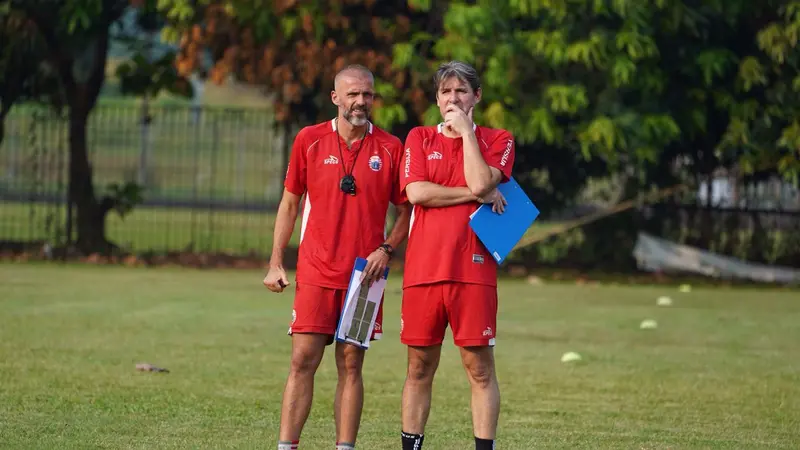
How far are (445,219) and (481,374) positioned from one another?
30.0 inches

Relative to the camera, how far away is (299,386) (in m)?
7.38

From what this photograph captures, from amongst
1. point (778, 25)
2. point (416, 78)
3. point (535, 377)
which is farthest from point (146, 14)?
point (535, 377)

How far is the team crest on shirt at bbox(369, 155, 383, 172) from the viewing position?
741 centimetres

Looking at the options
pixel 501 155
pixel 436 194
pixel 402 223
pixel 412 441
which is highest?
pixel 501 155

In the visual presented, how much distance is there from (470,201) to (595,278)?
15.1 metres

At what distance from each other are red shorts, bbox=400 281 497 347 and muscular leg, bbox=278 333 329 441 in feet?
Result: 1.60

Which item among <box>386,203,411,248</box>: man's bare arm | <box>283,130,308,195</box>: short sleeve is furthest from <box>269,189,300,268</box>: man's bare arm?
<box>386,203,411,248</box>: man's bare arm

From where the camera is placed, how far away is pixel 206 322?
1465 cm

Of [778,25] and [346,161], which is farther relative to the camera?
[778,25]

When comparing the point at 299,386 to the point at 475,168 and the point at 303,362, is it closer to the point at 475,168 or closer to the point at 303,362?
the point at 303,362

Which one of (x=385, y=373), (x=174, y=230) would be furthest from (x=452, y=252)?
(x=174, y=230)

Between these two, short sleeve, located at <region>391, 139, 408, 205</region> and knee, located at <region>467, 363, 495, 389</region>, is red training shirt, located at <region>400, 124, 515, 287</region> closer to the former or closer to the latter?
short sleeve, located at <region>391, 139, 408, 205</region>

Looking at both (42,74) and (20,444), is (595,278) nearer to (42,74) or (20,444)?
(42,74)

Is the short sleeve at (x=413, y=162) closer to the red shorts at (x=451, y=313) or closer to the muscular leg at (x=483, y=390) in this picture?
the red shorts at (x=451, y=313)
